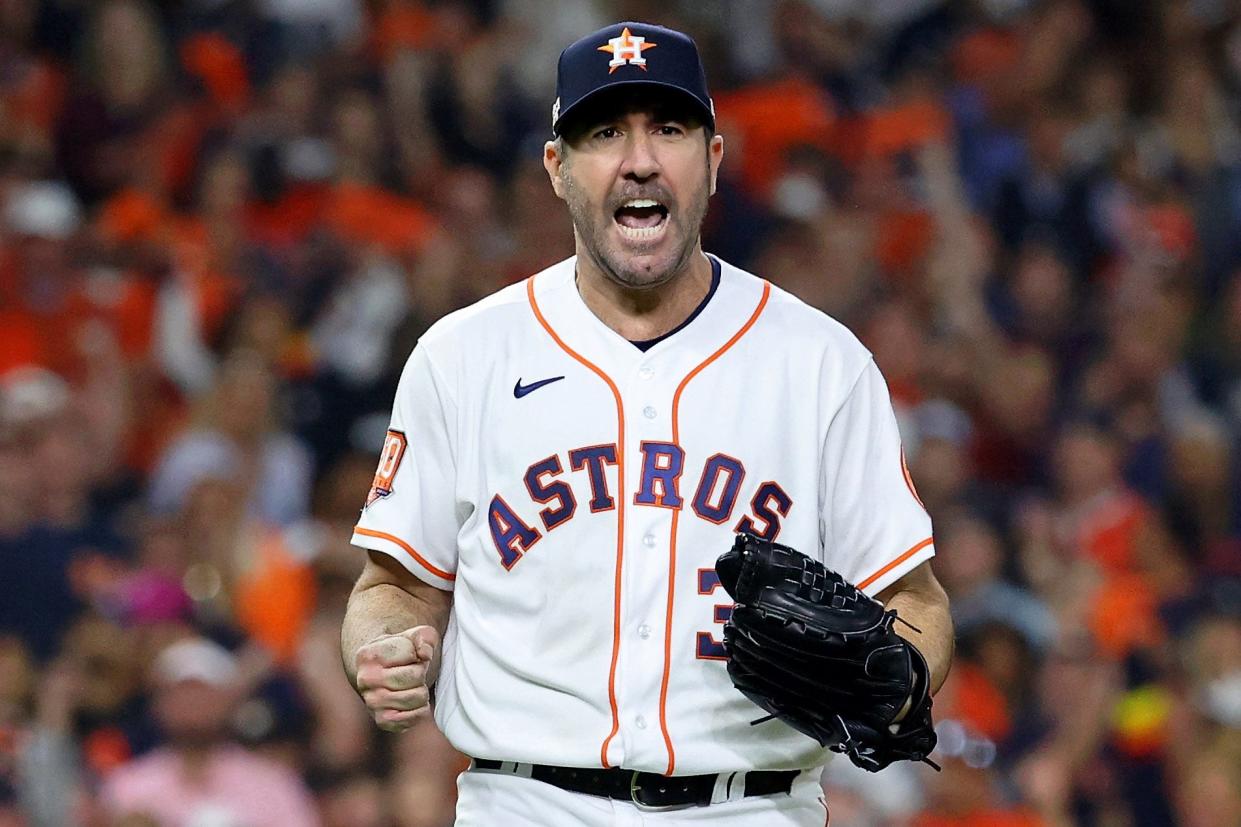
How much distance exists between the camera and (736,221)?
296 inches

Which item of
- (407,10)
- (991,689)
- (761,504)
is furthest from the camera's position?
(407,10)

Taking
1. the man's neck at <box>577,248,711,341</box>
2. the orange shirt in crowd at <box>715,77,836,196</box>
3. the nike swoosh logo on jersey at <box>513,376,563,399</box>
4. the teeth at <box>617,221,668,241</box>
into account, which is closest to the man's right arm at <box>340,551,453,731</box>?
the nike swoosh logo on jersey at <box>513,376,563,399</box>

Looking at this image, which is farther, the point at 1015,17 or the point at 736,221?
the point at 1015,17

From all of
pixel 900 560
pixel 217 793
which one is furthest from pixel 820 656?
pixel 217 793

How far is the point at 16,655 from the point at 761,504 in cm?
351

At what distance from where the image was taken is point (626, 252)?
108 inches

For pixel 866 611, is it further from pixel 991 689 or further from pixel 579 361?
pixel 991 689

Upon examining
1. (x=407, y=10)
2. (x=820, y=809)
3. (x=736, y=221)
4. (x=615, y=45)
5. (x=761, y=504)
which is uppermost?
(x=407, y=10)

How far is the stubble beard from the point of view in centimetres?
275

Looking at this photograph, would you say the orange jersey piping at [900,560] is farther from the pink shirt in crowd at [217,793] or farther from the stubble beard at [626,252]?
the pink shirt in crowd at [217,793]

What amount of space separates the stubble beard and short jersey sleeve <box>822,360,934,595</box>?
13.3 inches

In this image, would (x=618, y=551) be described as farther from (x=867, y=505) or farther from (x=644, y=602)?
(x=867, y=505)

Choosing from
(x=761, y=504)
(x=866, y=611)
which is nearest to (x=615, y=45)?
(x=761, y=504)

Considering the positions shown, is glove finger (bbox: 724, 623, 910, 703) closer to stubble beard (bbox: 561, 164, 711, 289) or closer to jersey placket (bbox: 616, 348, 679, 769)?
jersey placket (bbox: 616, 348, 679, 769)
